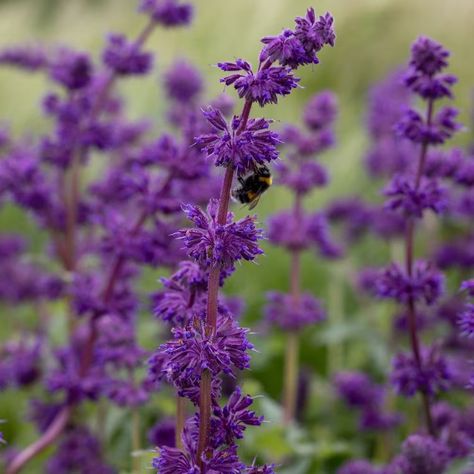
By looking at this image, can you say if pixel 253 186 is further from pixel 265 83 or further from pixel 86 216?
pixel 86 216

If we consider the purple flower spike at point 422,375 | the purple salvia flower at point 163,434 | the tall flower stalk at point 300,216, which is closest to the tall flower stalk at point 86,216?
the purple salvia flower at point 163,434

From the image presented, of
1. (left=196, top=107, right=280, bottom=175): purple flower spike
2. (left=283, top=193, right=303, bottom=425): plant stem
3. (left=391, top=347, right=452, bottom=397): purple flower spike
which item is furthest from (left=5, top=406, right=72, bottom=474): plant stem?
(left=196, top=107, right=280, bottom=175): purple flower spike

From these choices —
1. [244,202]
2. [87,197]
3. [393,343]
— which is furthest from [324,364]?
[244,202]

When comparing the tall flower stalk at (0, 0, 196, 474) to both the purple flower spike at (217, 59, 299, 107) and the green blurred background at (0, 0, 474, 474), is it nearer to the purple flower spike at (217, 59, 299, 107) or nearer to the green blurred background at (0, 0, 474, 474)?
the green blurred background at (0, 0, 474, 474)

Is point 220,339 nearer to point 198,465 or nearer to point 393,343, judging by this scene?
point 198,465

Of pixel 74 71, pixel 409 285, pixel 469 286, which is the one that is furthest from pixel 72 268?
pixel 469 286

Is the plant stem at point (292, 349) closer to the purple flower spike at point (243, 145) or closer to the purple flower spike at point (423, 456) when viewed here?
the purple flower spike at point (423, 456)

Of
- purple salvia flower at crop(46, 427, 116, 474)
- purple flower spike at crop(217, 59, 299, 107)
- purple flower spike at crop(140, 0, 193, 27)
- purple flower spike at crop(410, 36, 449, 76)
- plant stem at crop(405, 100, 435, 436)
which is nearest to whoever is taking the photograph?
purple flower spike at crop(217, 59, 299, 107)
